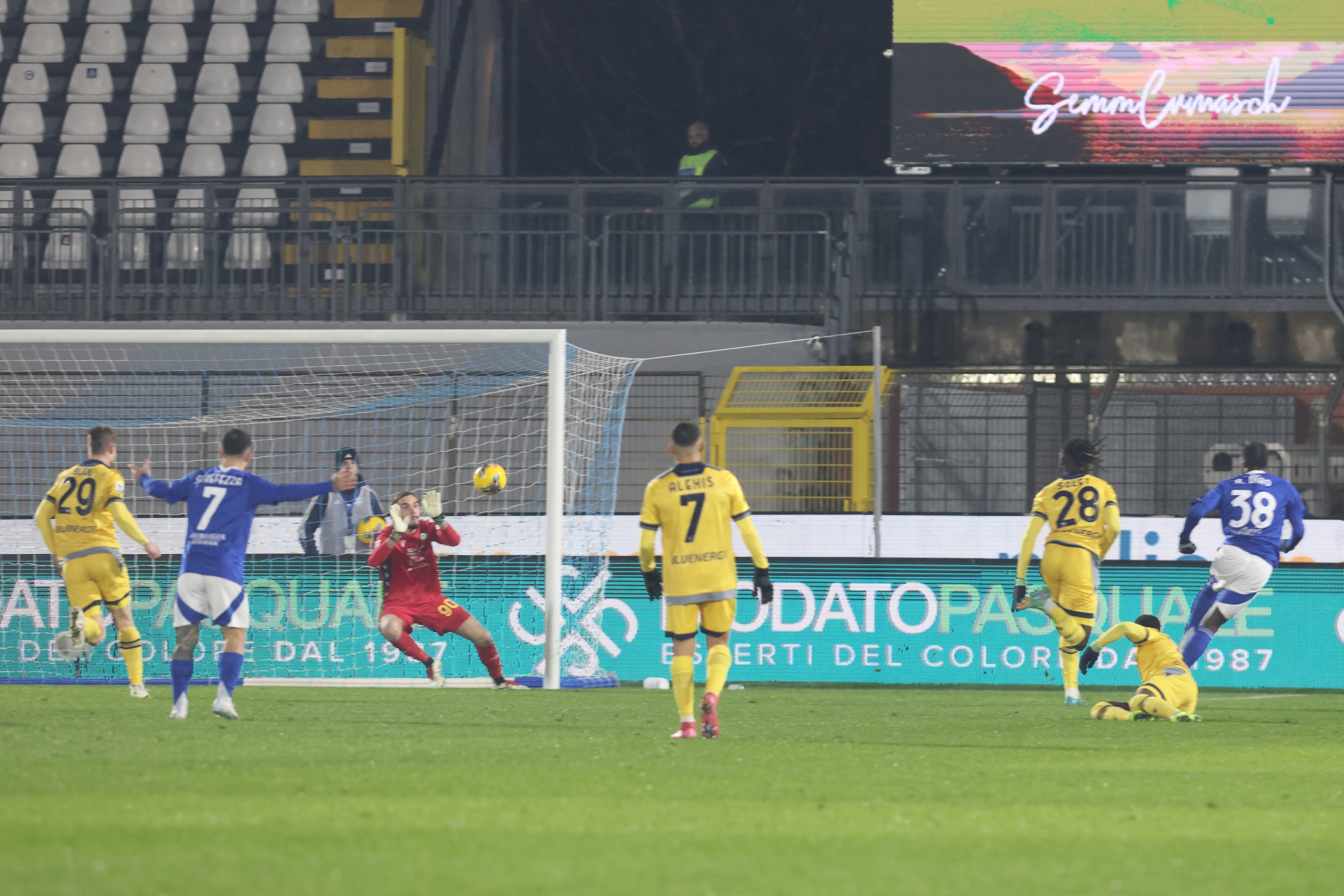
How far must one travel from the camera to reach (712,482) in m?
9.22

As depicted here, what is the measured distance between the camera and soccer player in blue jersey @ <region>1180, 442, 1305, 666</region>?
12641mm

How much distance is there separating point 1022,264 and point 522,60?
9.99 meters

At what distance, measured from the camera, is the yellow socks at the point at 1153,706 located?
10.9m

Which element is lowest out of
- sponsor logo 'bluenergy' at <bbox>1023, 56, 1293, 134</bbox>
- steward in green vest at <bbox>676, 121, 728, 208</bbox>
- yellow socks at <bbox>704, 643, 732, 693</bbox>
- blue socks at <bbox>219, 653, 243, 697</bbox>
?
blue socks at <bbox>219, 653, 243, 697</bbox>

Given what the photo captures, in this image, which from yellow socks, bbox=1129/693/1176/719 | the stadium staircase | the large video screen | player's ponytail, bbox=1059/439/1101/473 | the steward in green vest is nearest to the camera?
yellow socks, bbox=1129/693/1176/719

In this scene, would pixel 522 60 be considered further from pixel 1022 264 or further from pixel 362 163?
pixel 1022 264

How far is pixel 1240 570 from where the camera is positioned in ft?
41.5

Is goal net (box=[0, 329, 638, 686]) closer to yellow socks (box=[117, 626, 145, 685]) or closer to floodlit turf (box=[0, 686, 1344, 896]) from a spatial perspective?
yellow socks (box=[117, 626, 145, 685])

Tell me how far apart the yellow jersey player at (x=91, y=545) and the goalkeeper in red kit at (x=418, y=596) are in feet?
6.44

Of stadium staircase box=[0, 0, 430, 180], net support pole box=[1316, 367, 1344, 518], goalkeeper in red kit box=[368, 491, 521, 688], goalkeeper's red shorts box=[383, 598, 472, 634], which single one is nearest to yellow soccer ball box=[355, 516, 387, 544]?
goalkeeper in red kit box=[368, 491, 521, 688]

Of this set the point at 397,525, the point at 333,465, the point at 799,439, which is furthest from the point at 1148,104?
the point at 397,525

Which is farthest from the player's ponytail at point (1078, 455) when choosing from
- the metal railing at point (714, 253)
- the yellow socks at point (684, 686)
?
the metal railing at point (714, 253)

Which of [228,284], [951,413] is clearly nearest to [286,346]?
[228,284]

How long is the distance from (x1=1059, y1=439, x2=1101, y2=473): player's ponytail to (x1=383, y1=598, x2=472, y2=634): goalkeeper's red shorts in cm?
475
